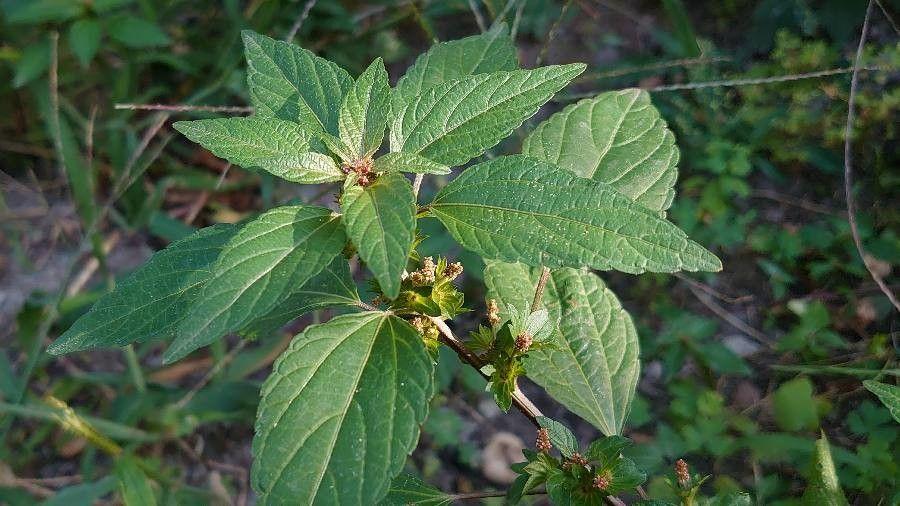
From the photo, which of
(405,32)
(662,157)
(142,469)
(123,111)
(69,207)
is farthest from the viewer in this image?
(405,32)

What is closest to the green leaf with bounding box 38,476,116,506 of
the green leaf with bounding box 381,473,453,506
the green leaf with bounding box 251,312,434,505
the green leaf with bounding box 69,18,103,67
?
the green leaf with bounding box 381,473,453,506

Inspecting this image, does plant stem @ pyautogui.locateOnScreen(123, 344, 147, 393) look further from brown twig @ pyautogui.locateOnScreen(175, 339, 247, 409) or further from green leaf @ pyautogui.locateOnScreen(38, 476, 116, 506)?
green leaf @ pyautogui.locateOnScreen(38, 476, 116, 506)

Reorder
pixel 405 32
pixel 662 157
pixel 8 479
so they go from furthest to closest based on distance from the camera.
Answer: pixel 405 32, pixel 8 479, pixel 662 157

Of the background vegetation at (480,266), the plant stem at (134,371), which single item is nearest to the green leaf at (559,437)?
the background vegetation at (480,266)

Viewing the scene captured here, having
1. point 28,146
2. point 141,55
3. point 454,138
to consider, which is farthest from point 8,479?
point 454,138

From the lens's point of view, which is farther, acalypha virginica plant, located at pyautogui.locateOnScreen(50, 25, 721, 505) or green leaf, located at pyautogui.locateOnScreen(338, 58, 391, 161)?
green leaf, located at pyautogui.locateOnScreen(338, 58, 391, 161)

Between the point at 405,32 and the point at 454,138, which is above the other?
the point at 454,138

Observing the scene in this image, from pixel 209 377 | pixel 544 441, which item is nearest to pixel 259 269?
pixel 544 441

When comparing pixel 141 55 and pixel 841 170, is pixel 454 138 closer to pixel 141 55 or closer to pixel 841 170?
pixel 841 170
